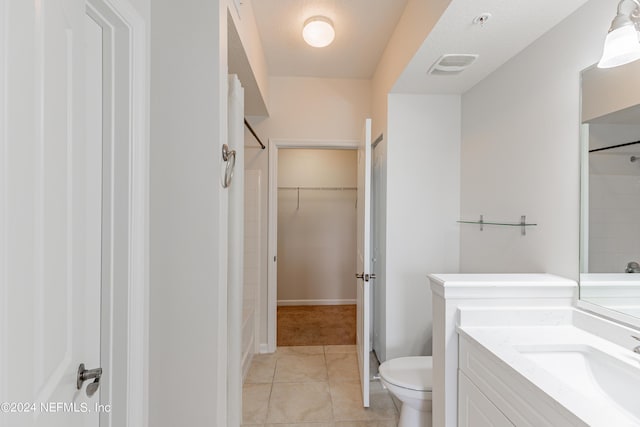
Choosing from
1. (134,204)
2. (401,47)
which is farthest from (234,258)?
(401,47)

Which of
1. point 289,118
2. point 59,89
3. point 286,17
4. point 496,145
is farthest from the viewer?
point 289,118

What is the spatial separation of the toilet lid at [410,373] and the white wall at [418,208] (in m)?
0.45

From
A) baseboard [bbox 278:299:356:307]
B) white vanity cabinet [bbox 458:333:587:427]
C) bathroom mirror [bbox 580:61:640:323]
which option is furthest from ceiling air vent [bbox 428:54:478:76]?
baseboard [bbox 278:299:356:307]

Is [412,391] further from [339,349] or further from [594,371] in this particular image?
[339,349]

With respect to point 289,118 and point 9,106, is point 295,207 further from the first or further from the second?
point 9,106

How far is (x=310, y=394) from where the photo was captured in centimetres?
218

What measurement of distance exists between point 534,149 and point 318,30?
150cm

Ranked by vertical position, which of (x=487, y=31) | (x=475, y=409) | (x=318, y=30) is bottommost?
(x=475, y=409)

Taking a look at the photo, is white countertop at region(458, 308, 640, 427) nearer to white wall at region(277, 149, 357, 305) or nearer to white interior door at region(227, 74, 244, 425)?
white interior door at region(227, 74, 244, 425)

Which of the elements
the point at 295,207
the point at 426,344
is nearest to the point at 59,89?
the point at 426,344

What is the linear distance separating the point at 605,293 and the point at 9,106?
6.16ft

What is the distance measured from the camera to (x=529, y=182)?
5.33 feet

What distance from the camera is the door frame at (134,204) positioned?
1.03 m

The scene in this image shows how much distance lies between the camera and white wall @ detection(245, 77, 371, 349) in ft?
9.50
